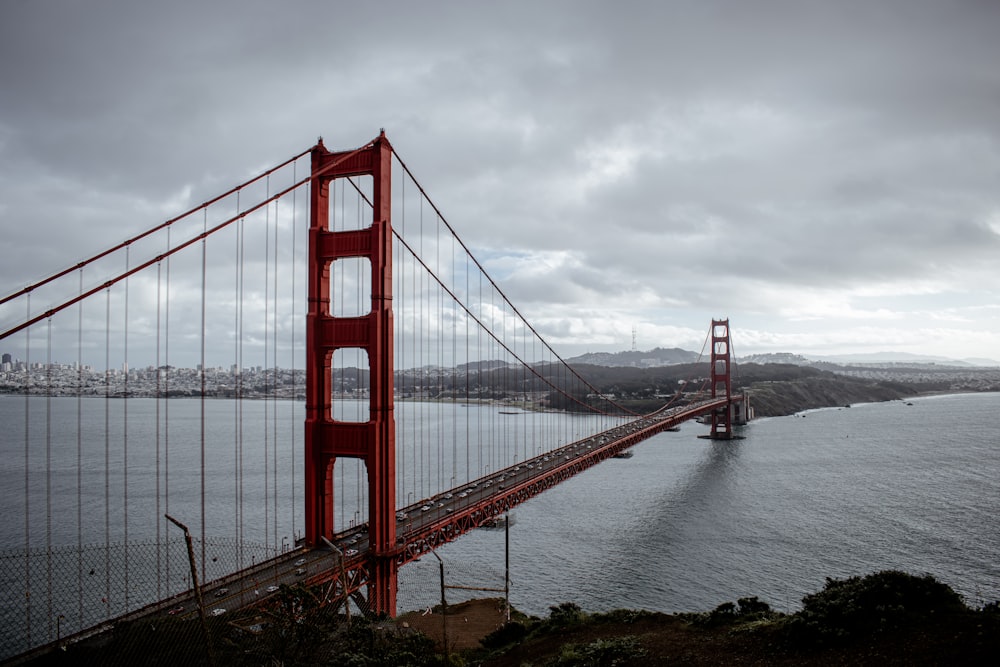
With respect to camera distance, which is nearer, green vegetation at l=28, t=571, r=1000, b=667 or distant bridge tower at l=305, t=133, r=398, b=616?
green vegetation at l=28, t=571, r=1000, b=667

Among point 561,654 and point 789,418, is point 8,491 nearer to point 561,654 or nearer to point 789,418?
point 561,654

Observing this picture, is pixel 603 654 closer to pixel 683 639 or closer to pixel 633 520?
pixel 683 639

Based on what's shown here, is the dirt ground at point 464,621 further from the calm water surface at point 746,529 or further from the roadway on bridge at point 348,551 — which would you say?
the roadway on bridge at point 348,551

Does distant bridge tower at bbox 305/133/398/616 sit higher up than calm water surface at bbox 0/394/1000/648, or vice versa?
distant bridge tower at bbox 305/133/398/616

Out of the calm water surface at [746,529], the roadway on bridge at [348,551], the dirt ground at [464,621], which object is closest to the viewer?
the roadway on bridge at [348,551]

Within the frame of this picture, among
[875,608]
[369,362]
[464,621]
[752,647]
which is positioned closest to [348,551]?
[369,362]

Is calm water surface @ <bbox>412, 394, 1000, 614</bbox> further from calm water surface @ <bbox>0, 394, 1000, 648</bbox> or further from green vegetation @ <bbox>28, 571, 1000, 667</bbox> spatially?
green vegetation @ <bbox>28, 571, 1000, 667</bbox>

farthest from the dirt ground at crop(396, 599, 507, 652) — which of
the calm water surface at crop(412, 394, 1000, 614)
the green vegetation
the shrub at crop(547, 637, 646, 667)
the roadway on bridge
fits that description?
the shrub at crop(547, 637, 646, 667)

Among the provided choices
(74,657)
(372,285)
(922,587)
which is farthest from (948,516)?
(74,657)

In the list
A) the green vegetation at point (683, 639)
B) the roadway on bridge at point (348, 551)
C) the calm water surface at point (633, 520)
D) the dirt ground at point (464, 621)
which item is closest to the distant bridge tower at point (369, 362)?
the roadway on bridge at point (348, 551)
